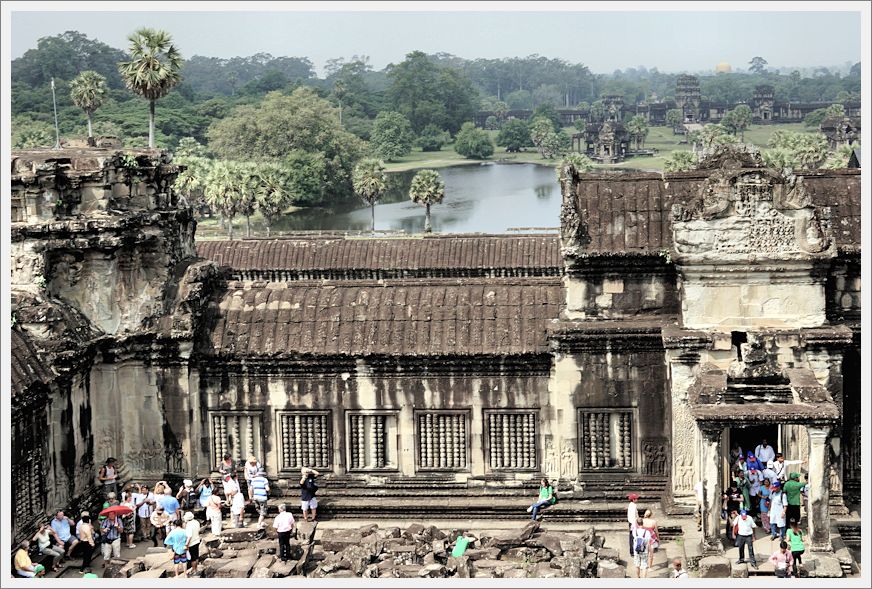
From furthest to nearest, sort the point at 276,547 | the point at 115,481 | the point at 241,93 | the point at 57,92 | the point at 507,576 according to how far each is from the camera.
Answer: the point at 241,93 < the point at 57,92 < the point at 115,481 < the point at 276,547 < the point at 507,576

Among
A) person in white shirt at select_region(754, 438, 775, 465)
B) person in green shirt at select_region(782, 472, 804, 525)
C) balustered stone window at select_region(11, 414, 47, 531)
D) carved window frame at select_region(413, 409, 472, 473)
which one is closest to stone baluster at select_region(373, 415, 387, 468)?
carved window frame at select_region(413, 409, 472, 473)

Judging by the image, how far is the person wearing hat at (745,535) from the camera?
19.7 meters

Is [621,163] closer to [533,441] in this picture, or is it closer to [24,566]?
[533,441]

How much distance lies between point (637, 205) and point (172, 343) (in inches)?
309

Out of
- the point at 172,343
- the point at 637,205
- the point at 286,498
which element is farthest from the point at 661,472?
the point at 172,343

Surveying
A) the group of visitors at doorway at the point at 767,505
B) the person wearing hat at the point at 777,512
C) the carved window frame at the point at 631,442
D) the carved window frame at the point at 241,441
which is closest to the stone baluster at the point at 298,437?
the carved window frame at the point at 241,441

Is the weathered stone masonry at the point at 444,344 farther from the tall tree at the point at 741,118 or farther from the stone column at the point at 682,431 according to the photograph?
the tall tree at the point at 741,118

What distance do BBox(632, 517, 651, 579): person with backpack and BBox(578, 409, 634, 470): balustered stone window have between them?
2418mm

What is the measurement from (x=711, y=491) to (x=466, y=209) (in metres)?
92.6

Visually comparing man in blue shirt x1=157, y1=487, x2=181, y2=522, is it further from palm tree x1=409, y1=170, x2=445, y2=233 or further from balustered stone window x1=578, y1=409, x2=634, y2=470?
palm tree x1=409, y1=170, x2=445, y2=233

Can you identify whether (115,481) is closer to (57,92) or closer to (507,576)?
(507,576)

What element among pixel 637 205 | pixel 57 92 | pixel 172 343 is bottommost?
pixel 172 343

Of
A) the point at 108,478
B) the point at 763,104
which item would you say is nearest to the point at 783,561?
the point at 108,478

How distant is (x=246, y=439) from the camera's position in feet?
76.5
